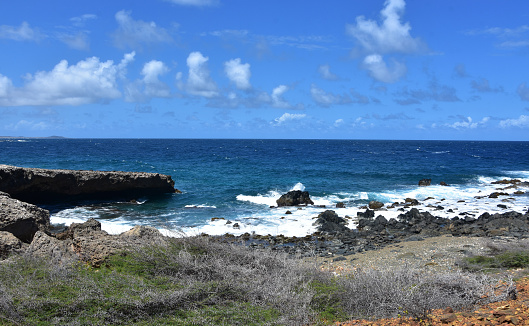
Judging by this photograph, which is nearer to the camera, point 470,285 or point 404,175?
→ point 470,285

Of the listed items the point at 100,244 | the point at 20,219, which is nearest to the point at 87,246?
the point at 100,244

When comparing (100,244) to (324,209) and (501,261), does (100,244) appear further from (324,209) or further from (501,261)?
(324,209)

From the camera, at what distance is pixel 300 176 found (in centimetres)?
3809

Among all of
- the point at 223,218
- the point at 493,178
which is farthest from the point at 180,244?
the point at 493,178

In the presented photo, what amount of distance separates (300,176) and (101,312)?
33833 millimetres

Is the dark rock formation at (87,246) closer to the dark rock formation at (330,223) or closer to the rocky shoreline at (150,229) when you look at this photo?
the rocky shoreline at (150,229)

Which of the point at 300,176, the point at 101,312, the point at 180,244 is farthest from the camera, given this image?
the point at 300,176

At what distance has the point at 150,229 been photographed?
8.38m

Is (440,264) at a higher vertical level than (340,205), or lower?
higher

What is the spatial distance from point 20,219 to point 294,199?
56.5 ft

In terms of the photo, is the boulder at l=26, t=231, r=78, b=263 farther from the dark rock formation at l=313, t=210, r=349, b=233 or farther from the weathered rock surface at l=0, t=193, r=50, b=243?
the dark rock formation at l=313, t=210, r=349, b=233

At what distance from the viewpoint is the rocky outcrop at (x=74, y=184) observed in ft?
64.4

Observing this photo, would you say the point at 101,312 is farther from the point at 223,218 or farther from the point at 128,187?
the point at 128,187

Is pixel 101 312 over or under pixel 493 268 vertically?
over
